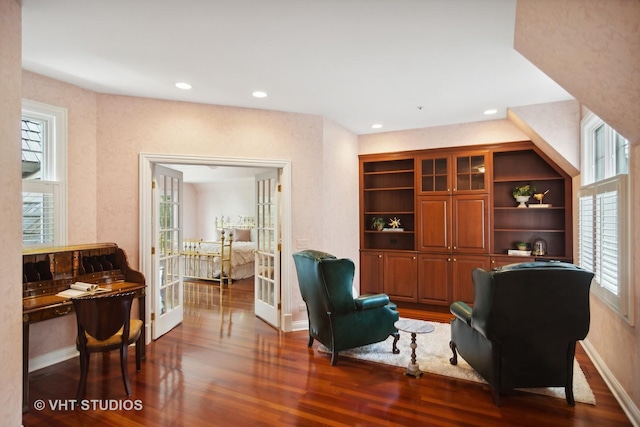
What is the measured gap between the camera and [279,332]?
4375mm

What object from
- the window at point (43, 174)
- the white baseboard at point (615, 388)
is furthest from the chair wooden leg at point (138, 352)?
the white baseboard at point (615, 388)

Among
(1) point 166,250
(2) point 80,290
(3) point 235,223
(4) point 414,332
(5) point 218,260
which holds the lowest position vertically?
(4) point 414,332

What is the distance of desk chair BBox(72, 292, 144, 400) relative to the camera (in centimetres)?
269

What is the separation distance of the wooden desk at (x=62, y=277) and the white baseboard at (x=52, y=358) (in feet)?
2.44

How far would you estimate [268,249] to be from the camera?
4742 mm

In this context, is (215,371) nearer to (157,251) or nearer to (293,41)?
A: (157,251)

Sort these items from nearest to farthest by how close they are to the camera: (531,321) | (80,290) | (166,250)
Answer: (531,321)
(80,290)
(166,250)

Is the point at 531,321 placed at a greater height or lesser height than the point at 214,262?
greater

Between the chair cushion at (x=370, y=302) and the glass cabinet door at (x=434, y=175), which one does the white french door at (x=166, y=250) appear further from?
the glass cabinet door at (x=434, y=175)

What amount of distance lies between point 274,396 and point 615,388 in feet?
9.15

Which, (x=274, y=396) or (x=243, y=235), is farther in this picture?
(x=243, y=235)

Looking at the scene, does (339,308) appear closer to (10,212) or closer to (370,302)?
Answer: (370,302)

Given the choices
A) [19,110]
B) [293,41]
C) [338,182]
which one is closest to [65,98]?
[19,110]

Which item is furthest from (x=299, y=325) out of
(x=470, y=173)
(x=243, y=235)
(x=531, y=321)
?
(x=243, y=235)
